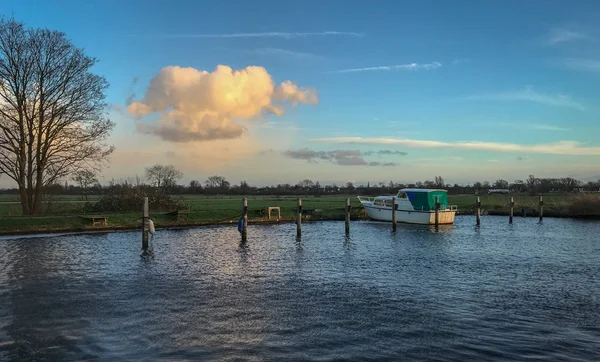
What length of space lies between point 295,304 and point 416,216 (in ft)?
104

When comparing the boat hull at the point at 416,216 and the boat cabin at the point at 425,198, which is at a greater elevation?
the boat cabin at the point at 425,198

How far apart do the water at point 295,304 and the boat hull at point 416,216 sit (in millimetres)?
17440

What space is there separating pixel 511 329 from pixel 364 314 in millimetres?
3014

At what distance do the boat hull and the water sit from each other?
1744 cm

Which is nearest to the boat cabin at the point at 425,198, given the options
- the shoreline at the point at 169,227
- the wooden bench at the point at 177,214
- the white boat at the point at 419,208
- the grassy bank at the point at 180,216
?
the white boat at the point at 419,208

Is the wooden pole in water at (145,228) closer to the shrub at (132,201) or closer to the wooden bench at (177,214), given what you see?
the wooden bench at (177,214)

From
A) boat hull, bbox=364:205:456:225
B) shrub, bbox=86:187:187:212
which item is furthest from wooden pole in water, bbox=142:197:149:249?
boat hull, bbox=364:205:456:225

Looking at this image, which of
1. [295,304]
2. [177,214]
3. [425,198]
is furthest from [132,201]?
[295,304]

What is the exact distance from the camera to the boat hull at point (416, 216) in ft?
134

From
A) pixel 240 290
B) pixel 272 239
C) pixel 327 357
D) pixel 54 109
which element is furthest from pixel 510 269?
pixel 54 109

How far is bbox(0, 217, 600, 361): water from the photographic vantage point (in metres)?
8.42

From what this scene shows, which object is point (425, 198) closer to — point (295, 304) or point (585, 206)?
point (585, 206)

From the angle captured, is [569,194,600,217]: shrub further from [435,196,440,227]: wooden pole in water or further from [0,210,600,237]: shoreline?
[435,196,440,227]: wooden pole in water

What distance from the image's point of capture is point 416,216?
4175cm
